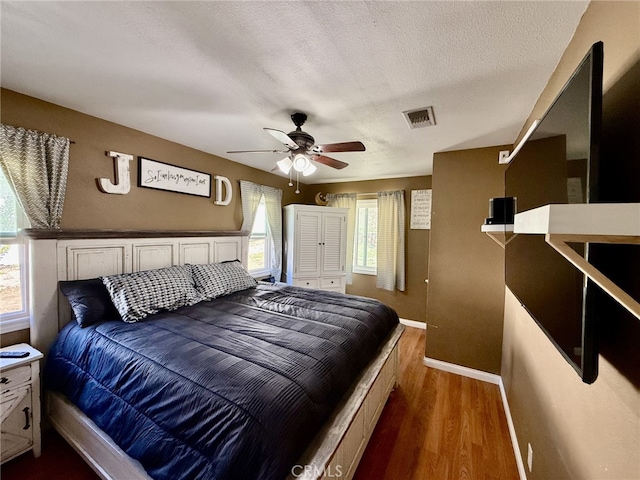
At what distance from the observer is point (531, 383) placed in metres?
1.54

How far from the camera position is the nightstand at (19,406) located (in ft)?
5.08

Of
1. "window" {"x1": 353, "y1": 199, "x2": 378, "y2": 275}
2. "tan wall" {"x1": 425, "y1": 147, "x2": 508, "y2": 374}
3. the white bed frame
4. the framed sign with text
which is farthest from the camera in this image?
"window" {"x1": 353, "y1": 199, "x2": 378, "y2": 275}

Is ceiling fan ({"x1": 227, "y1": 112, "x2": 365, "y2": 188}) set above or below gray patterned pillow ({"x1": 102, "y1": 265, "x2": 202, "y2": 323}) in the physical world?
above

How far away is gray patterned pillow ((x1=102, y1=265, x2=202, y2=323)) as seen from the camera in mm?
1896

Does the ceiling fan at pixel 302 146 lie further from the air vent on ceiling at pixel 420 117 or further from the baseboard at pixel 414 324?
the baseboard at pixel 414 324

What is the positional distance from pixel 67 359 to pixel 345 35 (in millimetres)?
2570

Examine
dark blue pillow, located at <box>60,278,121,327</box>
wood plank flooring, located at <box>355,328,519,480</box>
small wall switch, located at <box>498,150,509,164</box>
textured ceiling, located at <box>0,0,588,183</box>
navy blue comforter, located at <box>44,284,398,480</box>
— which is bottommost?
wood plank flooring, located at <box>355,328,519,480</box>

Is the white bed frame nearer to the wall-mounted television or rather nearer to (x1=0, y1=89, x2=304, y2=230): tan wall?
(x1=0, y1=89, x2=304, y2=230): tan wall

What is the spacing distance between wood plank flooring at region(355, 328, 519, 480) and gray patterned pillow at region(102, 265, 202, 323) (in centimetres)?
184

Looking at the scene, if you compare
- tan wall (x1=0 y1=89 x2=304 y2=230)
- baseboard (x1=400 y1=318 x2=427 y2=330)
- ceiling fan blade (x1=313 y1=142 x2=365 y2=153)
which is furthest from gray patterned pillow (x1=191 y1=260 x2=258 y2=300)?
baseboard (x1=400 y1=318 x2=427 y2=330)

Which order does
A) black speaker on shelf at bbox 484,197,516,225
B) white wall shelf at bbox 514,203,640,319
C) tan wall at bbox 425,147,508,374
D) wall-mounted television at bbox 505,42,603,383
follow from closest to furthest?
white wall shelf at bbox 514,203,640,319 → wall-mounted television at bbox 505,42,603,383 → black speaker on shelf at bbox 484,197,516,225 → tan wall at bbox 425,147,508,374

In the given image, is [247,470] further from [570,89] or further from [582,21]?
[582,21]

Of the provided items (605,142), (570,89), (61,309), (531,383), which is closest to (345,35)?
(570,89)

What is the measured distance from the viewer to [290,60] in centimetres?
138
